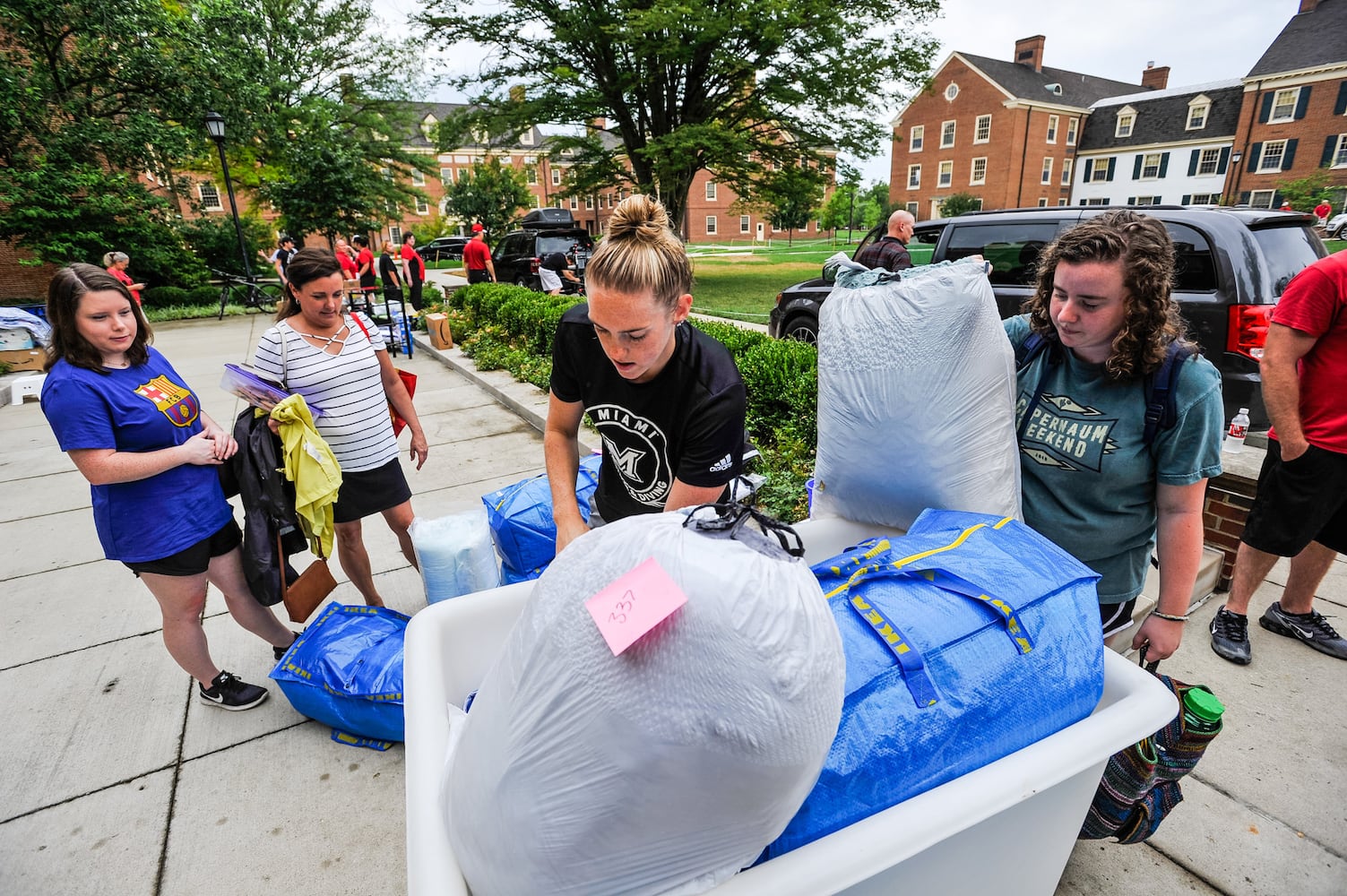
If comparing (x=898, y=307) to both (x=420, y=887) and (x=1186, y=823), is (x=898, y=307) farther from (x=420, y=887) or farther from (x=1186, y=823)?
(x=1186, y=823)

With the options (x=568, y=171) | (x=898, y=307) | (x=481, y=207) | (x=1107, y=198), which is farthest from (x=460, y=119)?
(x=1107, y=198)

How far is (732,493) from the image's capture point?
200 centimetres

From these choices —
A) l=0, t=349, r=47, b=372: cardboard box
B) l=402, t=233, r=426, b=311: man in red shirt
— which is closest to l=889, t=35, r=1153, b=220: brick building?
l=402, t=233, r=426, b=311: man in red shirt

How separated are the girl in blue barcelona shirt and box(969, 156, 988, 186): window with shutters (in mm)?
50470

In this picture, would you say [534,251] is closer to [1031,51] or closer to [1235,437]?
[1235,437]

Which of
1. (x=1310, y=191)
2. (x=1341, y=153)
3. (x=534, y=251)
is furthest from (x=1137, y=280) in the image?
(x=1341, y=153)

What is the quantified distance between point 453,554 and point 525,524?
33 centimetres

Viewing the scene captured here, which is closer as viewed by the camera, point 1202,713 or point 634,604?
point 634,604

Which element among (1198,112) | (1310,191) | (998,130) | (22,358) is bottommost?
(22,358)

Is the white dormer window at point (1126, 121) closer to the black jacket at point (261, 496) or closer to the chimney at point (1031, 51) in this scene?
the chimney at point (1031, 51)

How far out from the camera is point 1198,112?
39500mm

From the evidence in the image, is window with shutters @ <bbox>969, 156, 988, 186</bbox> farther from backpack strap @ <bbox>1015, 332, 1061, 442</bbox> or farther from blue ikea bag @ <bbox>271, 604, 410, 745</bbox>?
blue ikea bag @ <bbox>271, 604, 410, 745</bbox>

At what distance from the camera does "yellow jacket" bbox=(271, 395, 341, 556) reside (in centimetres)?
240

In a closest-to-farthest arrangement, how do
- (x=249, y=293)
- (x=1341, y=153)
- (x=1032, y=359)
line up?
(x=1032, y=359) → (x=249, y=293) → (x=1341, y=153)
